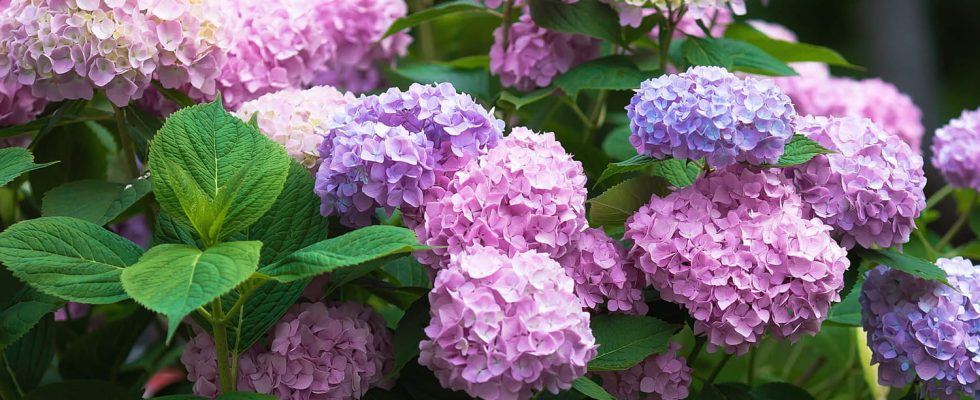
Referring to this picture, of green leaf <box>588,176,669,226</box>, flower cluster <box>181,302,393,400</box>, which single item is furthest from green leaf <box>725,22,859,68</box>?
flower cluster <box>181,302,393,400</box>

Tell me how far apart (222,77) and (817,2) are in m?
4.68

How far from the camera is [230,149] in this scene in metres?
0.70

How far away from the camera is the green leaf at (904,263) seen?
741 millimetres

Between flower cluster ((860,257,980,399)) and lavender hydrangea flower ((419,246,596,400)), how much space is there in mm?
302

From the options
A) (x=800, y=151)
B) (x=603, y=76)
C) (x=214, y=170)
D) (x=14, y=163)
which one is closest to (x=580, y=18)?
(x=603, y=76)

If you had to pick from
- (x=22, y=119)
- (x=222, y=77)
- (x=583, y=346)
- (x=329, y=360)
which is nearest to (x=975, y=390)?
(x=583, y=346)

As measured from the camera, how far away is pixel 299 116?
80 centimetres

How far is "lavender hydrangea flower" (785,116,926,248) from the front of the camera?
2.42ft

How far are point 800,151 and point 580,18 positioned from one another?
27 cm

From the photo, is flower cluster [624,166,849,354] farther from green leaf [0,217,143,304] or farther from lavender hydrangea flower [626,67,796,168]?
green leaf [0,217,143,304]

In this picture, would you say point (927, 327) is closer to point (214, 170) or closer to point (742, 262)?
point (742, 262)

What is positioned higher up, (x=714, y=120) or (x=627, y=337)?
(x=714, y=120)

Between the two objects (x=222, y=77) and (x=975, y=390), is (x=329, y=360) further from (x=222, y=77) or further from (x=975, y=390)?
(x=975, y=390)

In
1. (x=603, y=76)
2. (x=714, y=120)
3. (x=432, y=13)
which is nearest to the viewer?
(x=714, y=120)
